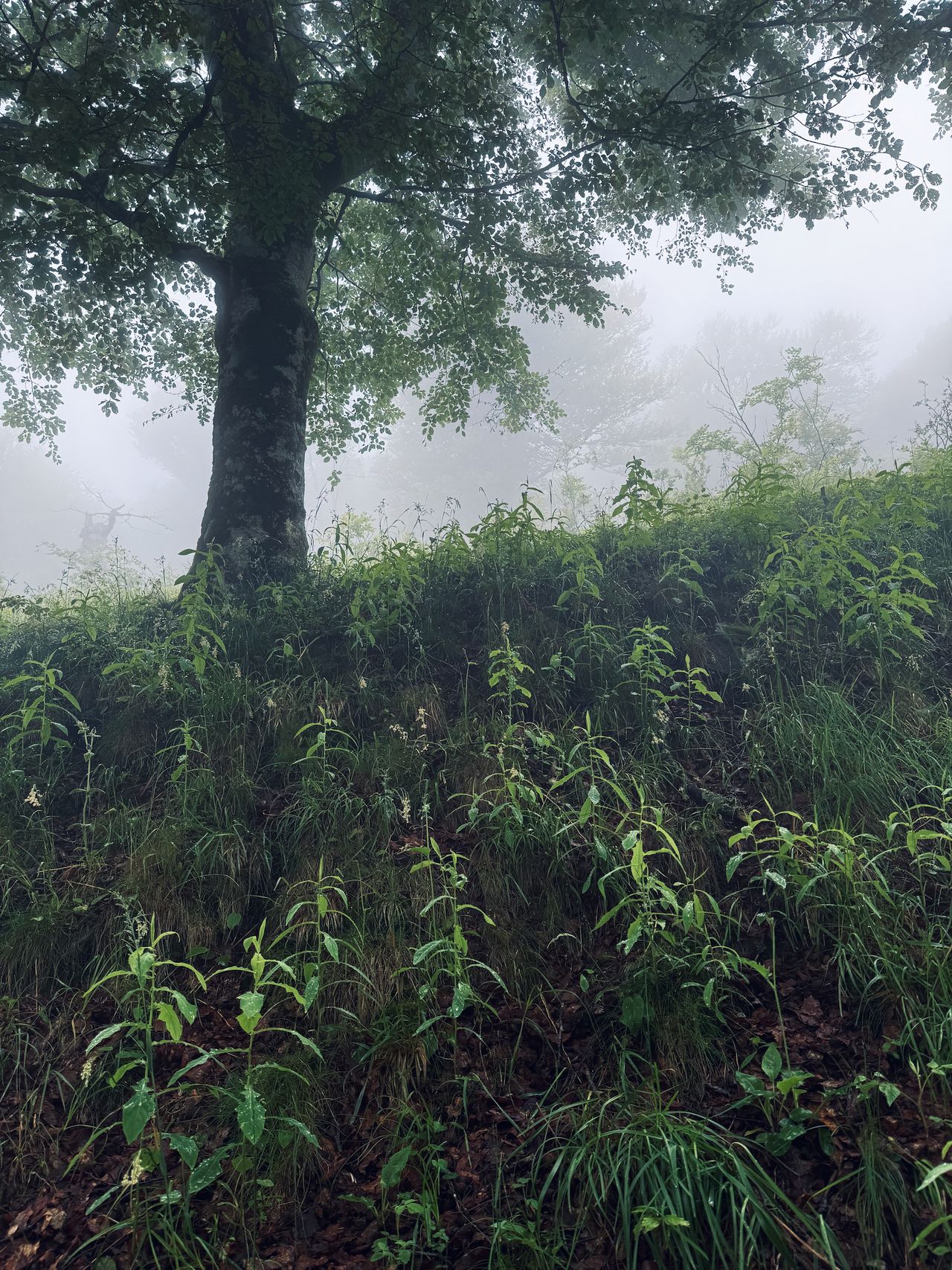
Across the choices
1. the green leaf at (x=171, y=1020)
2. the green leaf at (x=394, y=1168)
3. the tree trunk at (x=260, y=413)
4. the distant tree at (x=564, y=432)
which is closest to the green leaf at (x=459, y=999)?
the green leaf at (x=394, y=1168)

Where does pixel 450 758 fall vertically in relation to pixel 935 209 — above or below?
below

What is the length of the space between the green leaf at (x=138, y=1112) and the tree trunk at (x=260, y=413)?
4.41m

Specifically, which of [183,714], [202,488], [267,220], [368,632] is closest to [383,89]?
[267,220]

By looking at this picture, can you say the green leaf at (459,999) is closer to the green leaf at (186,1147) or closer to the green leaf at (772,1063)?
the green leaf at (186,1147)

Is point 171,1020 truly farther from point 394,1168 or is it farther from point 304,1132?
point 394,1168

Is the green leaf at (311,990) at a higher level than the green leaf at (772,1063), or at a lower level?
higher

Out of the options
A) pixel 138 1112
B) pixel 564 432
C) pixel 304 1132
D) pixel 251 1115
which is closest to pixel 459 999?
pixel 304 1132

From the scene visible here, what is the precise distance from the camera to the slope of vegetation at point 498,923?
1.87 meters

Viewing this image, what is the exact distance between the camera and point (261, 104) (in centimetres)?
567

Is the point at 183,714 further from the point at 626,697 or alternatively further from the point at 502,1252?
the point at 502,1252

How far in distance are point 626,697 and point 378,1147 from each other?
2609 millimetres

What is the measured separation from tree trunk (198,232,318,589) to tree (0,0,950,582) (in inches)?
1.0

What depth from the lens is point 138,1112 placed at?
179 centimetres

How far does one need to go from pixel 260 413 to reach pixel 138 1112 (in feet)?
19.4
